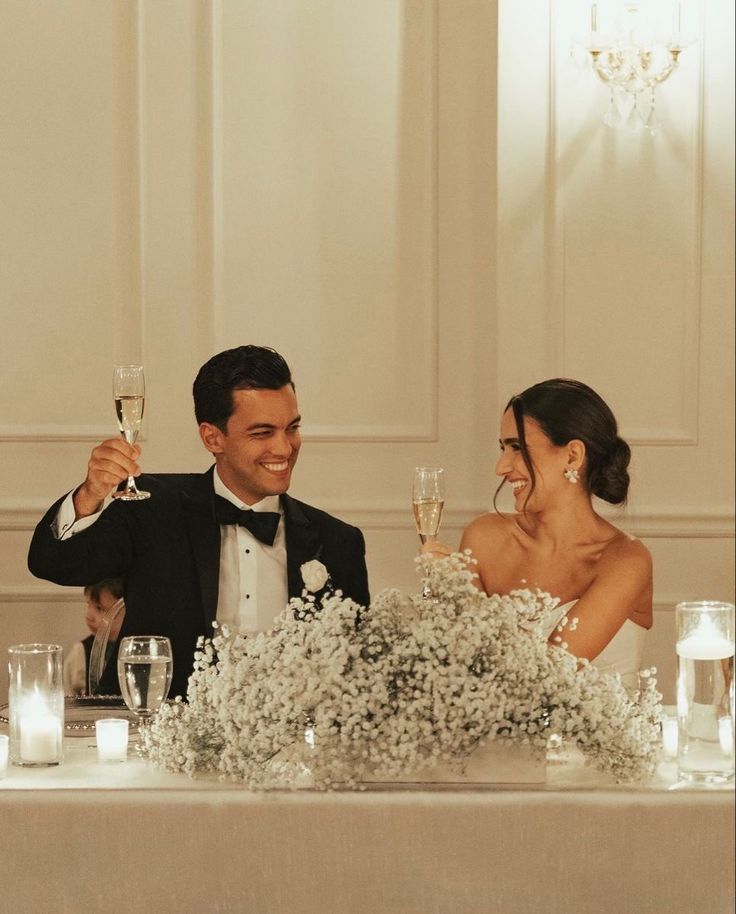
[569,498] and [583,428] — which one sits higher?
[583,428]

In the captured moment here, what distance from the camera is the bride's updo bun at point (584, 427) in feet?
9.11

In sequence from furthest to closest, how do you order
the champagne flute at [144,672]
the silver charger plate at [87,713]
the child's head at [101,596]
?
the child's head at [101,596] < the silver charger plate at [87,713] < the champagne flute at [144,672]

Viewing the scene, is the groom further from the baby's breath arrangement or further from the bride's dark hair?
the baby's breath arrangement

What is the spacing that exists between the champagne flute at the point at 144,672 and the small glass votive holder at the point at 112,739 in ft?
0.25

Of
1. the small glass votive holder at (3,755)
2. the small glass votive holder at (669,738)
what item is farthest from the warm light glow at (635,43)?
the small glass votive holder at (3,755)

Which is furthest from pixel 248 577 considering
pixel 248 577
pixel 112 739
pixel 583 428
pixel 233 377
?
pixel 112 739

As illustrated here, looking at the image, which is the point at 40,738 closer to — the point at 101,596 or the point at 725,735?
the point at 725,735

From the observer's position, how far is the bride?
2.70 meters

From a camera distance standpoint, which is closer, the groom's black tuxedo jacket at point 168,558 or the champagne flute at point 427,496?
the champagne flute at point 427,496

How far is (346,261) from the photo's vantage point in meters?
4.33

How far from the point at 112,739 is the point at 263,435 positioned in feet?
3.70

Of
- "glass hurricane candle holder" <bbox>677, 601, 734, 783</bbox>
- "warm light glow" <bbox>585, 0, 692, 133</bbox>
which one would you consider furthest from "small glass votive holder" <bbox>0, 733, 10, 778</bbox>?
"warm light glow" <bbox>585, 0, 692, 133</bbox>

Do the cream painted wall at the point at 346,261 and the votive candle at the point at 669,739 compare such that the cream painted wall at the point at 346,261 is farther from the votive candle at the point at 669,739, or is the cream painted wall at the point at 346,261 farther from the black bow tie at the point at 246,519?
the votive candle at the point at 669,739

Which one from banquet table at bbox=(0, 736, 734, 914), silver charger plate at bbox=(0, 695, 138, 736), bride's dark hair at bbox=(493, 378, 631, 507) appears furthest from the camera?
bride's dark hair at bbox=(493, 378, 631, 507)
